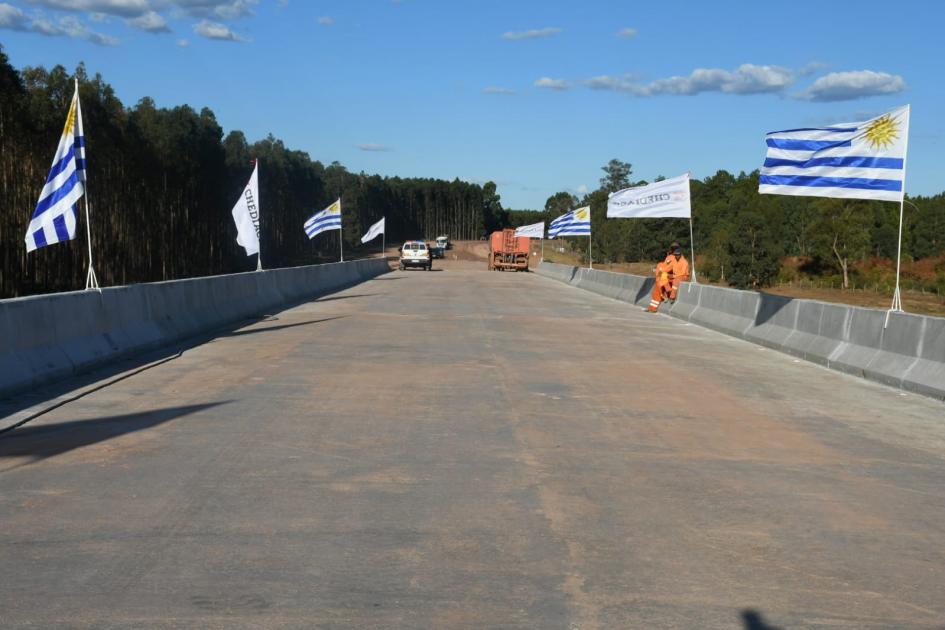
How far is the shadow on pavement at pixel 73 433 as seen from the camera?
8969mm

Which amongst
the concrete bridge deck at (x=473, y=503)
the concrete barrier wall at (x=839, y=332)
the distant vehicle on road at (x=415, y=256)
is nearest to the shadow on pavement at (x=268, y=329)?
the concrete bridge deck at (x=473, y=503)

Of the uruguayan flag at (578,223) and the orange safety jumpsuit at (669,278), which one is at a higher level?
the uruguayan flag at (578,223)

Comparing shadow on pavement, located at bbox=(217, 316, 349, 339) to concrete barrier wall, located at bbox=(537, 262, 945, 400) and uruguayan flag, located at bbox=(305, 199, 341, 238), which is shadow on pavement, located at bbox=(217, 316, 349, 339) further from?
uruguayan flag, located at bbox=(305, 199, 341, 238)

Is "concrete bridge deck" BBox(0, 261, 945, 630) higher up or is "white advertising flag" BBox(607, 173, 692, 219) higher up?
"white advertising flag" BBox(607, 173, 692, 219)

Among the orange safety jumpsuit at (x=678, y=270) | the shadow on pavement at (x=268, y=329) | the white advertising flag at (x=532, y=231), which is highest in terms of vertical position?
the white advertising flag at (x=532, y=231)

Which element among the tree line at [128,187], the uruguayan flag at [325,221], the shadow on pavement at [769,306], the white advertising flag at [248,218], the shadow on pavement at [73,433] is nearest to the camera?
the shadow on pavement at [73,433]

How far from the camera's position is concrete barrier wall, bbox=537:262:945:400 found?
13359 mm

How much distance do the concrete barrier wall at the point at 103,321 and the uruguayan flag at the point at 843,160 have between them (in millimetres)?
9976

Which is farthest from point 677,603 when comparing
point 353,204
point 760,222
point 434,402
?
point 353,204

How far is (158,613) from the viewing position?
5.00 meters

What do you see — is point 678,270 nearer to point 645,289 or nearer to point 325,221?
point 645,289

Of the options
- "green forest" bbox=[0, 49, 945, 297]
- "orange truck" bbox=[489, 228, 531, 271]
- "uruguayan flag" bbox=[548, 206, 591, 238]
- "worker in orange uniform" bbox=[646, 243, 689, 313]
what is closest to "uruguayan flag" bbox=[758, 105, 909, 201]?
"worker in orange uniform" bbox=[646, 243, 689, 313]

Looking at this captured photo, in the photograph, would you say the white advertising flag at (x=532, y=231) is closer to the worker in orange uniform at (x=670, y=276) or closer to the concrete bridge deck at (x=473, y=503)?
the worker in orange uniform at (x=670, y=276)

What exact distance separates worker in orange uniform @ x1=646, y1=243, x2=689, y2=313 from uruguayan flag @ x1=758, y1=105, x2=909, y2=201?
9.60 metres
